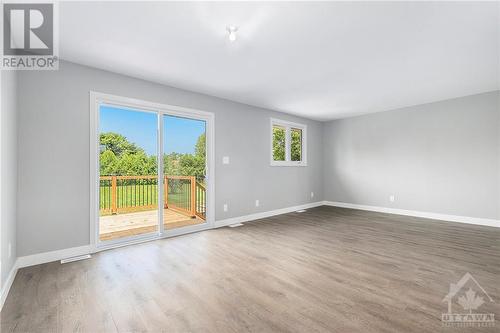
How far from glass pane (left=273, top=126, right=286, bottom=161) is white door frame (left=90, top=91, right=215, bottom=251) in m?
1.95

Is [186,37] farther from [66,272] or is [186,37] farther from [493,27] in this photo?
[493,27]

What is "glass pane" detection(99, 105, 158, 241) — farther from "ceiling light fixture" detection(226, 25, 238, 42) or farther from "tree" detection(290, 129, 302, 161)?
"tree" detection(290, 129, 302, 161)

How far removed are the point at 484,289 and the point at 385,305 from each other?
3.63 ft

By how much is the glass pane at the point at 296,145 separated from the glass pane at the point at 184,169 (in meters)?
2.88

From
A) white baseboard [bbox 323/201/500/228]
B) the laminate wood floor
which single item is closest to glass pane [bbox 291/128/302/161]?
white baseboard [bbox 323/201/500/228]

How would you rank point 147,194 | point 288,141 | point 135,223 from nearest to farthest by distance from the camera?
point 135,223 < point 147,194 < point 288,141

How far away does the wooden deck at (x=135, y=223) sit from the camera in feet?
13.1

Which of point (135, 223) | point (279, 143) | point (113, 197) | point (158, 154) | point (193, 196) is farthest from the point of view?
point (279, 143)

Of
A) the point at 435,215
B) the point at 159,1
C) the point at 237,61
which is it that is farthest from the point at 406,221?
the point at 159,1

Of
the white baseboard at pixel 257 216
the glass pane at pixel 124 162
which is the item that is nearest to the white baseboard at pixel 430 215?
the white baseboard at pixel 257 216

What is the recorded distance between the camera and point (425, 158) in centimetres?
524

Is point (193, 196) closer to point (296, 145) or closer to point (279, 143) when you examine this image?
point (279, 143)

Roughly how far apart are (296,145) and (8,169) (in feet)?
18.7

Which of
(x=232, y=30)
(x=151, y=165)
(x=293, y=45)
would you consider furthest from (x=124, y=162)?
(x=293, y=45)
